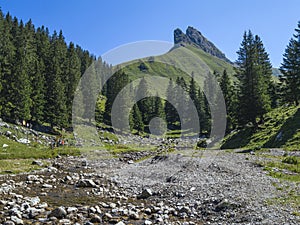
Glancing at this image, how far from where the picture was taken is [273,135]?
4297 cm

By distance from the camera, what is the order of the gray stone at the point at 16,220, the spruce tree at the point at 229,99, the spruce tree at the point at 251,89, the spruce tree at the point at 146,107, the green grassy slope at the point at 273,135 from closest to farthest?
the gray stone at the point at 16,220 < the green grassy slope at the point at 273,135 < the spruce tree at the point at 251,89 < the spruce tree at the point at 229,99 < the spruce tree at the point at 146,107

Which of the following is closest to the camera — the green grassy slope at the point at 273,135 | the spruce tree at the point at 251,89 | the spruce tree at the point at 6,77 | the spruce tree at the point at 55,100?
the green grassy slope at the point at 273,135

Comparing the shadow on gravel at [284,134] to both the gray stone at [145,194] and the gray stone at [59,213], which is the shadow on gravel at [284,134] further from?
the gray stone at [59,213]

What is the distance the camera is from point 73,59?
96.7m

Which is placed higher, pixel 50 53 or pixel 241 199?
pixel 50 53

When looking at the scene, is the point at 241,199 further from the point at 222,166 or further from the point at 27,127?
the point at 27,127

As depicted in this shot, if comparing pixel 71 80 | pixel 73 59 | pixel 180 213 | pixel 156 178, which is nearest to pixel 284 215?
pixel 180 213

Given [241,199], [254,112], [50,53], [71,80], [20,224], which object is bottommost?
[20,224]

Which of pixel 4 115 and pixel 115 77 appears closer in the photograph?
pixel 4 115

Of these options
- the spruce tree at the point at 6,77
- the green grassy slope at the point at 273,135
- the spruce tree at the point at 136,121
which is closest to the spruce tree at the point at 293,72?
the green grassy slope at the point at 273,135

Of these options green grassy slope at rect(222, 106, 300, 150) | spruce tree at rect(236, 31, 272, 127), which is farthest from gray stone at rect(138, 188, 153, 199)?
spruce tree at rect(236, 31, 272, 127)

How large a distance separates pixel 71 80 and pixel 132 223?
71027mm

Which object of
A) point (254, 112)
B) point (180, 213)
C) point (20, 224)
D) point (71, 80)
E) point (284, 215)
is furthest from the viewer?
point (71, 80)

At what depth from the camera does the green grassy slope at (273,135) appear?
3788 centimetres
